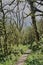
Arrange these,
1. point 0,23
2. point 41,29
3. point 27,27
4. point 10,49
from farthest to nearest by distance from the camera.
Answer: point 27,27 → point 41,29 → point 10,49 → point 0,23

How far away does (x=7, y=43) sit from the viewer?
87.0ft

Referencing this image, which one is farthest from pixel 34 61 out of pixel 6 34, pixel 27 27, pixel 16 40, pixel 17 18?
pixel 27 27

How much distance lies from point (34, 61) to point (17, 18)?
22.3 meters

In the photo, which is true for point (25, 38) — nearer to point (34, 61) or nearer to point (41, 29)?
point (41, 29)

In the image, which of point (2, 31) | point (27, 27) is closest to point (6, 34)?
point (2, 31)

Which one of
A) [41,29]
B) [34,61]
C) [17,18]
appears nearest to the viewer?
[34,61]

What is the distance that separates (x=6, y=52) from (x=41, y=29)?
18.8m

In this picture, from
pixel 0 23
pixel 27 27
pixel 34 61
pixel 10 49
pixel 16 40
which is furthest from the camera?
pixel 27 27

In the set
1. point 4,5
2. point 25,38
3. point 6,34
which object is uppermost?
point 4,5

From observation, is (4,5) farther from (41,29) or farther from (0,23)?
(41,29)

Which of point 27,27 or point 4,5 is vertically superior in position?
point 4,5

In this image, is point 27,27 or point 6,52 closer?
point 6,52

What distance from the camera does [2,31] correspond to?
25812 mm

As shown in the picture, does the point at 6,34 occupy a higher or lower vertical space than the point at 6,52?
higher
